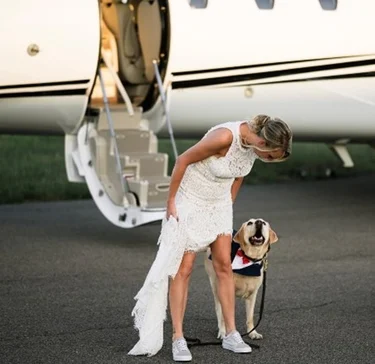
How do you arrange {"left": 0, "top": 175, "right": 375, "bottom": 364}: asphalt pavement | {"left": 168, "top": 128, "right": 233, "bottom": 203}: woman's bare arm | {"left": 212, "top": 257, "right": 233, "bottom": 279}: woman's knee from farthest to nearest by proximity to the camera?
1. {"left": 0, "top": 175, "right": 375, "bottom": 364}: asphalt pavement
2. {"left": 212, "top": 257, "right": 233, "bottom": 279}: woman's knee
3. {"left": 168, "top": 128, "right": 233, "bottom": 203}: woman's bare arm

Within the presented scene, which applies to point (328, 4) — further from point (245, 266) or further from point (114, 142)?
point (245, 266)

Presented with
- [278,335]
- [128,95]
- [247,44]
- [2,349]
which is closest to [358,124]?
[247,44]

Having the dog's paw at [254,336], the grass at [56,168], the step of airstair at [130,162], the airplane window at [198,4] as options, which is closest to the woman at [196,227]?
the dog's paw at [254,336]

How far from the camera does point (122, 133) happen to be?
12031 millimetres

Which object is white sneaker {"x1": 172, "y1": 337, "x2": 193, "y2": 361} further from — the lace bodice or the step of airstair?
the step of airstair

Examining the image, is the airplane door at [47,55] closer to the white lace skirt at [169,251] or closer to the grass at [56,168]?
the grass at [56,168]

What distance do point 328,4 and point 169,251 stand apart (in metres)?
6.72

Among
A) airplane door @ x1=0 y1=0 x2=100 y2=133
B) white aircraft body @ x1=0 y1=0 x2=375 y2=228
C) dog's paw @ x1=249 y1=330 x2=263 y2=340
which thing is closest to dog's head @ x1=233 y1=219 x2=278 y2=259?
dog's paw @ x1=249 y1=330 x2=263 y2=340

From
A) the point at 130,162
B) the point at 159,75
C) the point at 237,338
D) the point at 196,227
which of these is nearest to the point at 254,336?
the point at 237,338

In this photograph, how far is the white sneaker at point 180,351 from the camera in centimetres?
714

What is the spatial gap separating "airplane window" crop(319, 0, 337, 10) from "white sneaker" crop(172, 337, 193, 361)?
22.3ft

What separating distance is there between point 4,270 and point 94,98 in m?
3.35

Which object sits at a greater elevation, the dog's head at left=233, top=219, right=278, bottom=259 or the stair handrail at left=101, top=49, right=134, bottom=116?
the dog's head at left=233, top=219, right=278, bottom=259

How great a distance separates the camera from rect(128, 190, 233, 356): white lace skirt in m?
7.15
